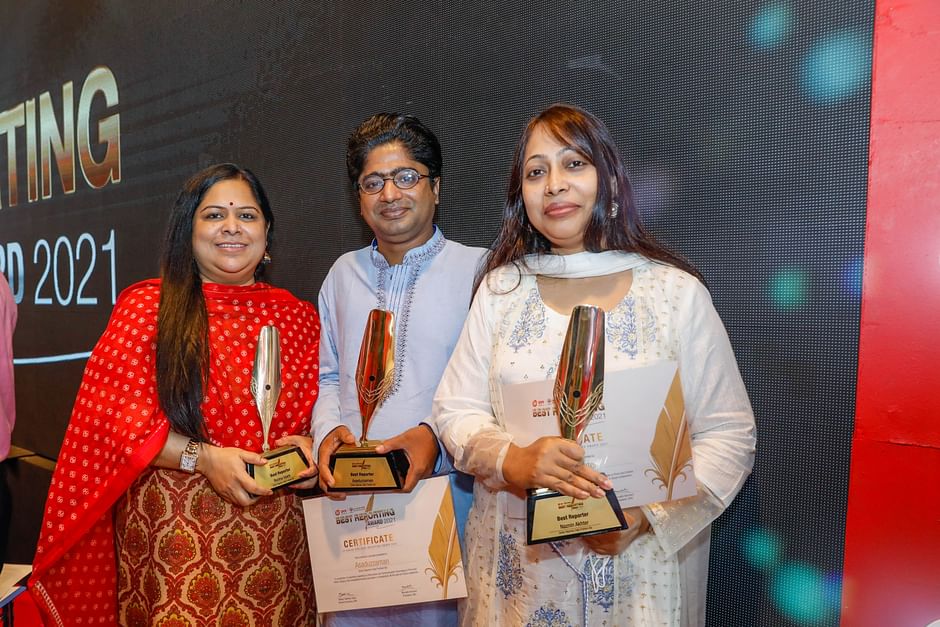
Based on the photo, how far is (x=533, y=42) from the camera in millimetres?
2105

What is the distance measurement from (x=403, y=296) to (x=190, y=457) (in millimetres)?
649

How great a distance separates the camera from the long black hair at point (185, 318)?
5.43ft

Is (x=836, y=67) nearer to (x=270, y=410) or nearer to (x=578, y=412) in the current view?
(x=578, y=412)

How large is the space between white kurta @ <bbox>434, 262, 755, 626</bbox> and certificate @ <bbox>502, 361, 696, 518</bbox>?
0.12 m

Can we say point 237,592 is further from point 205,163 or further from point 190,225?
point 205,163

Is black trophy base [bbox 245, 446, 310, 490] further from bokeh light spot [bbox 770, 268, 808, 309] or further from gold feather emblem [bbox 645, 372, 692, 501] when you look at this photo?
bokeh light spot [bbox 770, 268, 808, 309]

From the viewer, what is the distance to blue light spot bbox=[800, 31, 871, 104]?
59.9 inches

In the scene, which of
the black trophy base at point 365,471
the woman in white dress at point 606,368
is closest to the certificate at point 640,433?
the woman in white dress at point 606,368

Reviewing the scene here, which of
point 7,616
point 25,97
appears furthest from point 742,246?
point 25,97

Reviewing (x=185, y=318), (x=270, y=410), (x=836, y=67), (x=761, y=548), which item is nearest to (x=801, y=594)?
(x=761, y=548)

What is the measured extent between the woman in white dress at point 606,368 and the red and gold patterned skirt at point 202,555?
0.55 m

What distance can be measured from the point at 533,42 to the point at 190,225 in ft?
3.72

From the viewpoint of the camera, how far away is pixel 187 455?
5.44ft

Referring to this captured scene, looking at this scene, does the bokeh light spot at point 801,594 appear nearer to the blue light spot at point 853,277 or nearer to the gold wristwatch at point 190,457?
the blue light spot at point 853,277
